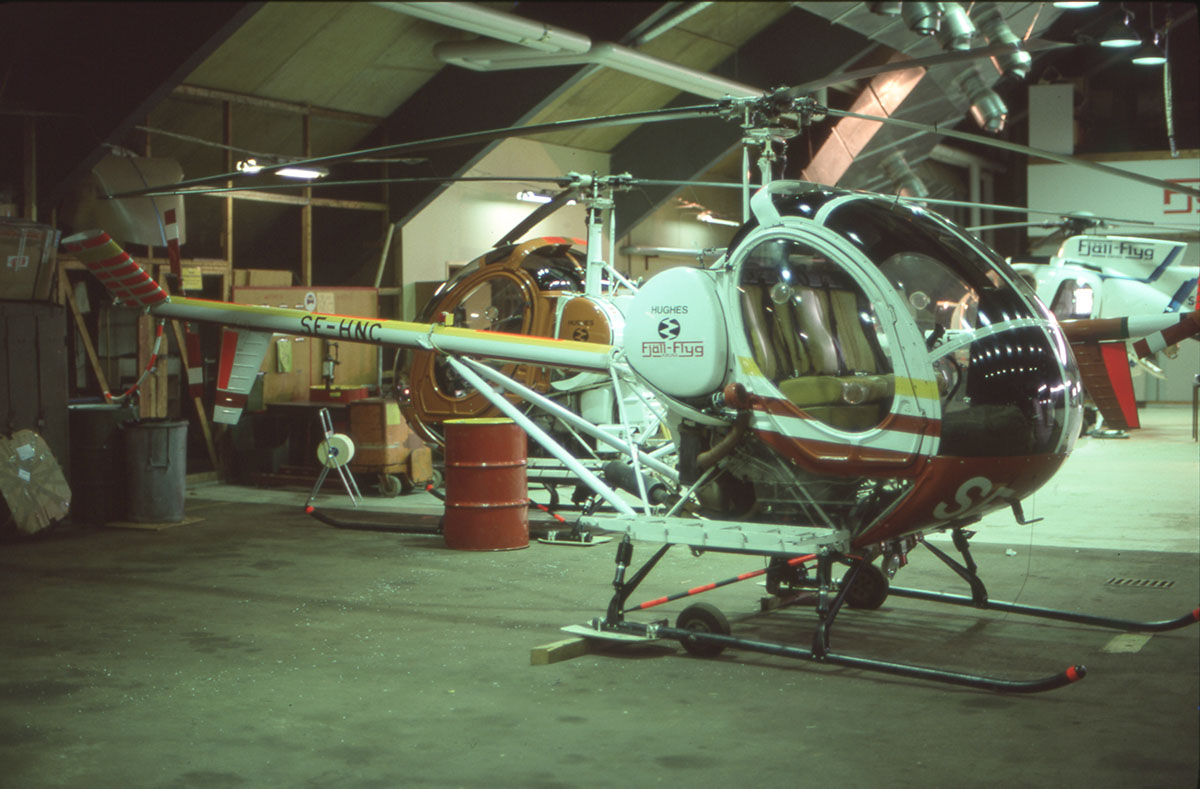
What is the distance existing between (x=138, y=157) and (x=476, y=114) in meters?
Answer: 4.01

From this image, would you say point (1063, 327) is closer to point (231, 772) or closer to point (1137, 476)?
point (231, 772)

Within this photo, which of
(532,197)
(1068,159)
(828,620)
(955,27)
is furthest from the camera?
(532,197)

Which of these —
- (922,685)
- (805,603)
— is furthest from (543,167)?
(922,685)

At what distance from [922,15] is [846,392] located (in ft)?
24.6

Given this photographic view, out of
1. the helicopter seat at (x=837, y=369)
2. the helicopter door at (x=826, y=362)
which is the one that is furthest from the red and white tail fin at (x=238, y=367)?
the helicopter seat at (x=837, y=369)

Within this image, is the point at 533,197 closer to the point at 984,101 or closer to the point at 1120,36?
the point at 984,101

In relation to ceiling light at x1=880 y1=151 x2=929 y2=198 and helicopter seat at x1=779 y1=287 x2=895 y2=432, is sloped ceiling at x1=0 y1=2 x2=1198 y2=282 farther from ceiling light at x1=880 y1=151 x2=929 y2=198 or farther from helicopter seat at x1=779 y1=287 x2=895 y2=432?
helicopter seat at x1=779 y1=287 x2=895 y2=432

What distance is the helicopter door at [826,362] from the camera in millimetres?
5066

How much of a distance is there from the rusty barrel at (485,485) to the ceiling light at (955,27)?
7.10 metres

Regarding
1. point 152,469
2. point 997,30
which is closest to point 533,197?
point 997,30

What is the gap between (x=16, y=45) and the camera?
9.87 metres

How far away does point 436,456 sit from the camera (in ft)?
42.3

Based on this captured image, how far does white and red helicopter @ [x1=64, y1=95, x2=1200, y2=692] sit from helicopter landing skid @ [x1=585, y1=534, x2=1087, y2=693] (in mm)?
10

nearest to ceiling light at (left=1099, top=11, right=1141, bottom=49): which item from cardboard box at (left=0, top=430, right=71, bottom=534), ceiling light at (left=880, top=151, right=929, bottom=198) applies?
ceiling light at (left=880, top=151, right=929, bottom=198)
